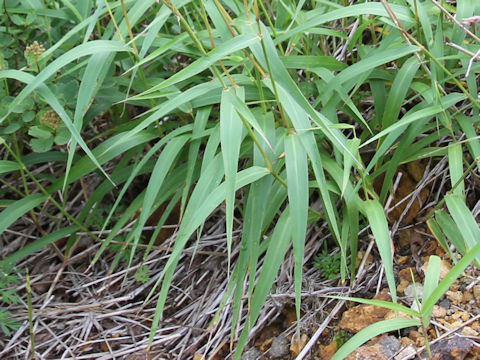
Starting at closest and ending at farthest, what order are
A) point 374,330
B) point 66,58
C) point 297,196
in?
point 374,330 < point 297,196 < point 66,58

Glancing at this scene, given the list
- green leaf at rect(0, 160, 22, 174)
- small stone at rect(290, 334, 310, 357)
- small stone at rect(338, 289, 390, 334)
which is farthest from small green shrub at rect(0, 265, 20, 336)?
small stone at rect(338, 289, 390, 334)

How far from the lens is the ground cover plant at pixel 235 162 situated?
1.19 metres

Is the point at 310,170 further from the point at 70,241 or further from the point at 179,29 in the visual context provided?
the point at 70,241

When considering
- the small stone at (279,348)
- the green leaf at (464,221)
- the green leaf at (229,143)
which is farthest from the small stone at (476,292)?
the green leaf at (229,143)

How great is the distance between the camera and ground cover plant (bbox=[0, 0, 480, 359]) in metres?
1.19

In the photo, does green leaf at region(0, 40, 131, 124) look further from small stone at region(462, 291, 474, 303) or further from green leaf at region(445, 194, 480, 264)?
small stone at region(462, 291, 474, 303)

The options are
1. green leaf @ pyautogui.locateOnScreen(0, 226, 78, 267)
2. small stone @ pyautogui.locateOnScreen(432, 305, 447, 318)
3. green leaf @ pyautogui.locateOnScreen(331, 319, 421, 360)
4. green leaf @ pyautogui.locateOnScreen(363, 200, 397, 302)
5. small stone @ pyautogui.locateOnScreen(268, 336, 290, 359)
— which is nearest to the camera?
green leaf @ pyautogui.locateOnScreen(331, 319, 421, 360)

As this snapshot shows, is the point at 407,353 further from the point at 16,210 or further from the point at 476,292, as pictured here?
the point at 16,210

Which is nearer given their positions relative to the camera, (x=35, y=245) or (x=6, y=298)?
(x=6, y=298)

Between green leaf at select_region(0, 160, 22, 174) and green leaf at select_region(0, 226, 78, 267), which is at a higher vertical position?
green leaf at select_region(0, 160, 22, 174)

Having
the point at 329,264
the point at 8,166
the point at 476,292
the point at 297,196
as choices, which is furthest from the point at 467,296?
the point at 8,166

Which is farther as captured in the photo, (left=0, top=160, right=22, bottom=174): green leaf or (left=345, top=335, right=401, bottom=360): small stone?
(left=0, top=160, right=22, bottom=174): green leaf

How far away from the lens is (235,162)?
1.10 meters

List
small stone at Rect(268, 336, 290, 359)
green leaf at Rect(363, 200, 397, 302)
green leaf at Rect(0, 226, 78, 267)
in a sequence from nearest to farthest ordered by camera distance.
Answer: green leaf at Rect(363, 200, 397, 302)
small stone at Rect(268, 336, 290, 359)
green leaf at Rect(0, 226, 78, 267)
